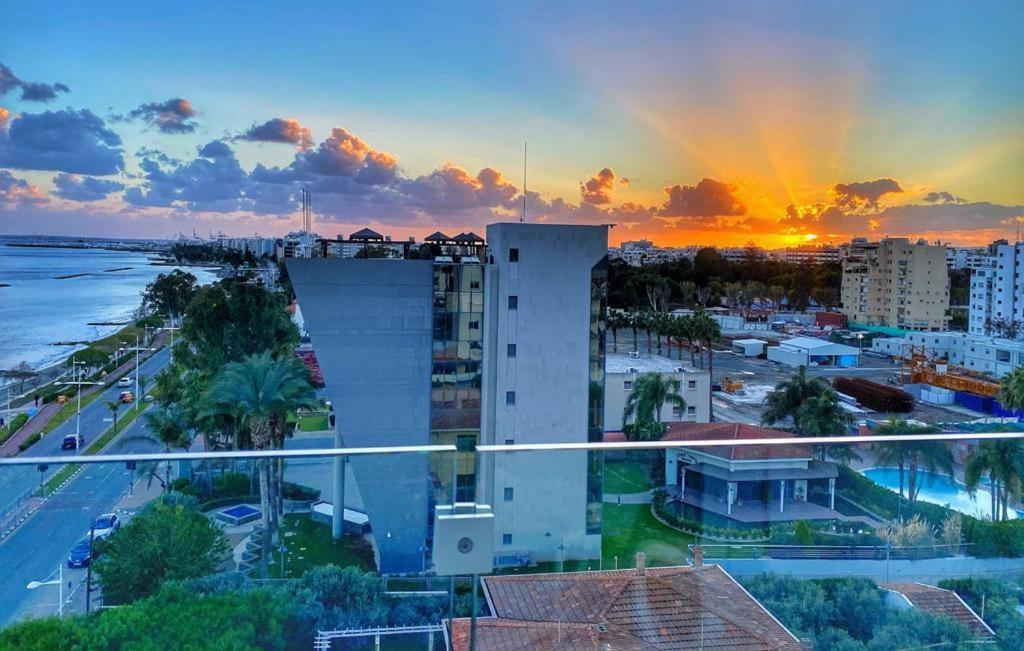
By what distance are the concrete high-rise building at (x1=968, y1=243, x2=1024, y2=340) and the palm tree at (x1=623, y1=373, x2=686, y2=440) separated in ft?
68.0

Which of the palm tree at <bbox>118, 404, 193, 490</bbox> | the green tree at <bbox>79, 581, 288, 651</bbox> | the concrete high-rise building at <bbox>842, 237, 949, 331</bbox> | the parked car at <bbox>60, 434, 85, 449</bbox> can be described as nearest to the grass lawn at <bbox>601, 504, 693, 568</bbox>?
the green tree at <bbox>79, 581, 288, 651</bbox>

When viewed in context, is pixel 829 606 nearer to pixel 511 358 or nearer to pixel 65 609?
pixel 65 609

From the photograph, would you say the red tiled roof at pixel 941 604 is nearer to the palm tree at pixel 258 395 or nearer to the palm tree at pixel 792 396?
the palm tree at pixel 258 395

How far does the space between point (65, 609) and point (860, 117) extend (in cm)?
3086

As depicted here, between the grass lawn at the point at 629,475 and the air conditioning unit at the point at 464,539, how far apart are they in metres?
0.34

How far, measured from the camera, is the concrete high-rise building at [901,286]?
34062 millimetres

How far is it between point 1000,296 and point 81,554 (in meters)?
35.7

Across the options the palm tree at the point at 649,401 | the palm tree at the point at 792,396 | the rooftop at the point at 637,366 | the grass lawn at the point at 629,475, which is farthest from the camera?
the rooftop at the point at 637,366

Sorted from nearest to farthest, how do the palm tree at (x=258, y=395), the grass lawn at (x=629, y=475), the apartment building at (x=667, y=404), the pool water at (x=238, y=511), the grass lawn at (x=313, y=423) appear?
the pool water at (x=238, y=511) < the grass lawn at (x=629, y=475) < the palm tree at (x=258, y=395) < the apartment building at (x=667, y=404) < the grass lawn at (x=313, y=423)

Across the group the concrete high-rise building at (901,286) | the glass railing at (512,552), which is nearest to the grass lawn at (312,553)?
the glass railing at (512,552)

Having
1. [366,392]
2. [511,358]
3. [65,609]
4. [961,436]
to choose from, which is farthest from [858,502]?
[366,392]

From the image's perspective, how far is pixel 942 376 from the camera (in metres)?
22.9

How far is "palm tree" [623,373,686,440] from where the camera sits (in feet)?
44.7

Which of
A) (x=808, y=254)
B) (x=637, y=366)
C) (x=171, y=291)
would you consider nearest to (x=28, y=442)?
(x=171, y=291)
